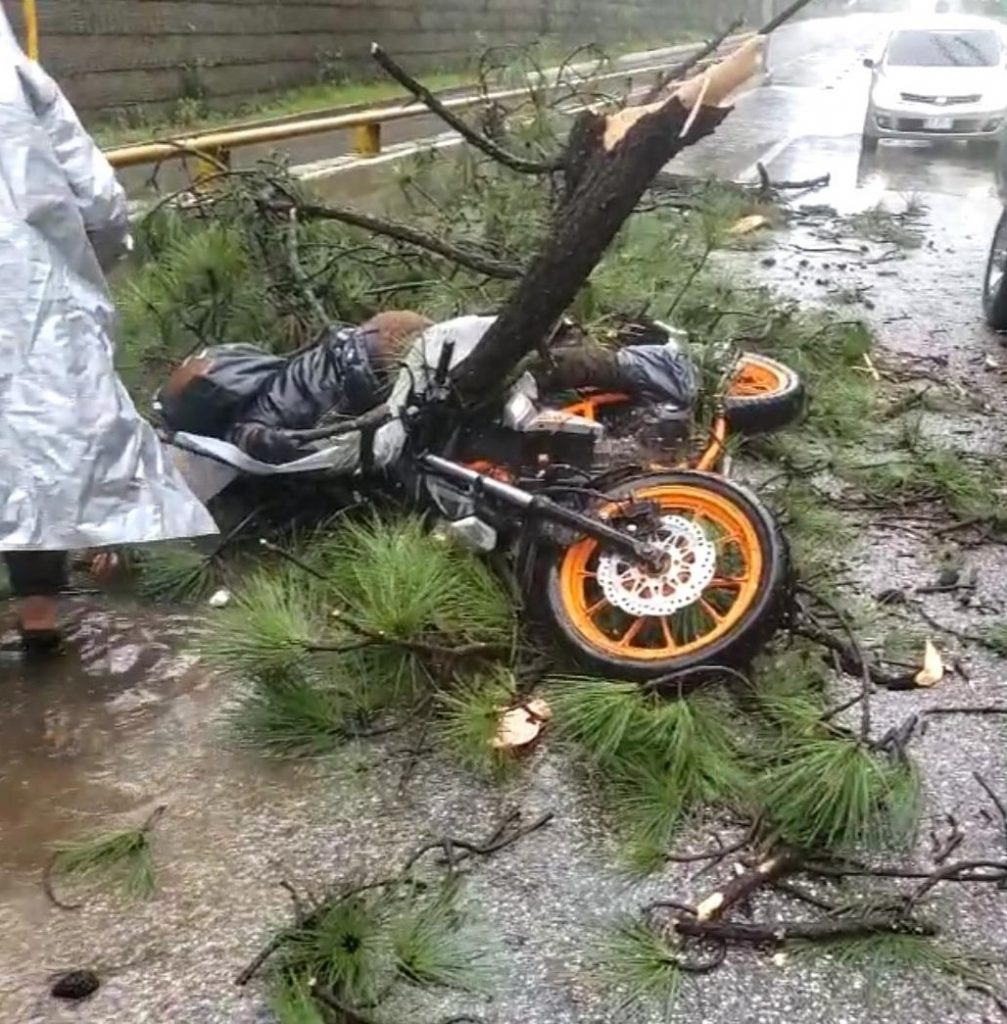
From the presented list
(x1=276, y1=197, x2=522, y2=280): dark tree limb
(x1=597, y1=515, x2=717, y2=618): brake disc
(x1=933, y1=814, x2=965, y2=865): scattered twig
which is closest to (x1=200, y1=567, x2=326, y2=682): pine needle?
(x1=597, y1=515, x2=717, y2=618): brake disc

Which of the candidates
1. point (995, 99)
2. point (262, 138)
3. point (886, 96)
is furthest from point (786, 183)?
point (262, 138)

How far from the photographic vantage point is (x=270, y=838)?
3291 millimetres

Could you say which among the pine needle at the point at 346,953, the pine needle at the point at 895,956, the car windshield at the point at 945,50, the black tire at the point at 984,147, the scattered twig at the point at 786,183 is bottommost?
the black tire at the point at 984,147

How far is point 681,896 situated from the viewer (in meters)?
3.06

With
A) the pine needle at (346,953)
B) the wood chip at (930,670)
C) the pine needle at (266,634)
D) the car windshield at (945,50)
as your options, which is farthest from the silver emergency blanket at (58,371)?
the car windshield at (945,50)

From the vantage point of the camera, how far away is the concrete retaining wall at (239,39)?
1720 cm

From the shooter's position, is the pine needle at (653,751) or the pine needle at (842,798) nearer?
the pine needle at (842,798)

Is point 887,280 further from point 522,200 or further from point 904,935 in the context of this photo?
point 904,935

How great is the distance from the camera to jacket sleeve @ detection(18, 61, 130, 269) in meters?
3.97

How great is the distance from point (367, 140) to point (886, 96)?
8143 millimetres

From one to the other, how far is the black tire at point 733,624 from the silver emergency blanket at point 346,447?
0.82 metres

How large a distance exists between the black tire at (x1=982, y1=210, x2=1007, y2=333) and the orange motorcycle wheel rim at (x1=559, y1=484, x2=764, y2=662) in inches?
195

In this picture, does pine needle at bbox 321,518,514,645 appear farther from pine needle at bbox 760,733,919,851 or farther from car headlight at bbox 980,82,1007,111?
car headlight at bbox 980,82,1007,111

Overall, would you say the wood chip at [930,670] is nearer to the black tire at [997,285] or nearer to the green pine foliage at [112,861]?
the green pine foliage at [112,861]
